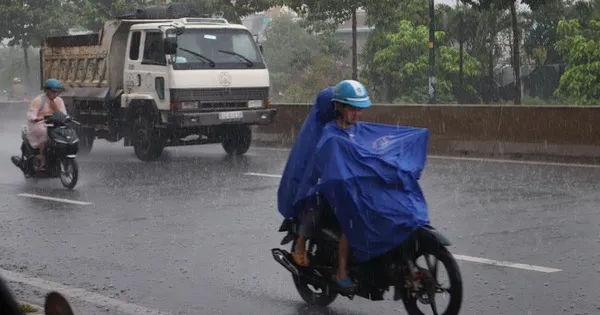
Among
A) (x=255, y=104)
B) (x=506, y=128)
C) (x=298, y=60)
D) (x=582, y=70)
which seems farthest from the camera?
(x=298, y=60)

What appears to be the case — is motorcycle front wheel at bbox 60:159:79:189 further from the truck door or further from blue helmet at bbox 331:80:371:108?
blue helmet at bbox 331:80:371:108

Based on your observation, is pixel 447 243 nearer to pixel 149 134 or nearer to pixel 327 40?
pixel 149 134

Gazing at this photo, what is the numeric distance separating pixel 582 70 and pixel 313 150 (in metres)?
36.8

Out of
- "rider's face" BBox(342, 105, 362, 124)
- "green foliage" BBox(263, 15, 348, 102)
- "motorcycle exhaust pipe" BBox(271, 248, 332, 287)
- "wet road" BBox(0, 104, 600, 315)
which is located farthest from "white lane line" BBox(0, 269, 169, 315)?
"green foliage" BBox(263, 15, 348, 102)

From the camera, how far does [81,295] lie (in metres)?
7.14

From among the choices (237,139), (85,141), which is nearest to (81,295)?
(237,139)

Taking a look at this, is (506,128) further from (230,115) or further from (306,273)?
(306,273)

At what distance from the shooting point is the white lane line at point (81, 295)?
6648mm

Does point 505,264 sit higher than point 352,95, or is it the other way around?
point 352,95

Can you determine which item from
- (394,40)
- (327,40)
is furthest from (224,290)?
(327,40)

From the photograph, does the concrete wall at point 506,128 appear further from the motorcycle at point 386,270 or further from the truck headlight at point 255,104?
the motorcycle at point 386,270

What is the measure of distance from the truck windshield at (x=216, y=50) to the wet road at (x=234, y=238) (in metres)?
2.15

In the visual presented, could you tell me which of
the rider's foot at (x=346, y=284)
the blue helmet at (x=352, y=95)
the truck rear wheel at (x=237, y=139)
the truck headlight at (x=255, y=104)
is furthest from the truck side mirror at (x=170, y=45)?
the rider's foot at (x=346, y=284)

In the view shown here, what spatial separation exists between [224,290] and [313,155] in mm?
1607
